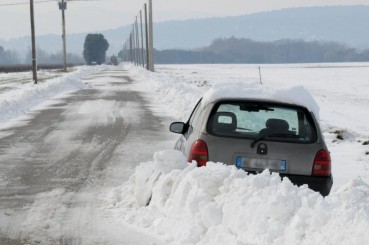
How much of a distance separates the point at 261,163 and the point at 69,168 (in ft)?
15.9

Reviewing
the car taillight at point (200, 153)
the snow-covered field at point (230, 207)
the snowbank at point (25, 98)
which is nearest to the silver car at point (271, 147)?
the car taillight at point (200, 153)

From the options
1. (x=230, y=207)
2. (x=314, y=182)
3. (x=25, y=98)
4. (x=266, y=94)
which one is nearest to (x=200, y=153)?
(x=266, y=94)

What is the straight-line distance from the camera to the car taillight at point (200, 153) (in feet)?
21.2

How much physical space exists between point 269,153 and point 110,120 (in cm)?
1231

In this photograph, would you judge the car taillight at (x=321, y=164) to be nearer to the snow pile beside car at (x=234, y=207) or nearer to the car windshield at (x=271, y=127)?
the car windshield at (x=271, y=127)

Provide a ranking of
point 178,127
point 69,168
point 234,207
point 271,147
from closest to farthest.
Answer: point 234,207 → point 271,147 → point 178,127 → point 69,168

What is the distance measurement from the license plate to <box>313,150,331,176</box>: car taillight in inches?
13.4

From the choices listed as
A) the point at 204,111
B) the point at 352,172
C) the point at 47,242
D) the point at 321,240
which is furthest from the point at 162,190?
the point at 352,172

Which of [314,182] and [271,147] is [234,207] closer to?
[271,147]

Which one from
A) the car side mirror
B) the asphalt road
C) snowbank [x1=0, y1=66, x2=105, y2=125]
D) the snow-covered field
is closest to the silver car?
the snow-covered field

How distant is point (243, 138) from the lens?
6.38 metres

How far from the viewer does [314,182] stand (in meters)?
6.40

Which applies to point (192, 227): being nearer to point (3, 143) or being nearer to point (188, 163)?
point (188, 163)

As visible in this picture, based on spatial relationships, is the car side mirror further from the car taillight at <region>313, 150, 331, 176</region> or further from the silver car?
the car taillight at <region>313, 150, 331, 176</region>
